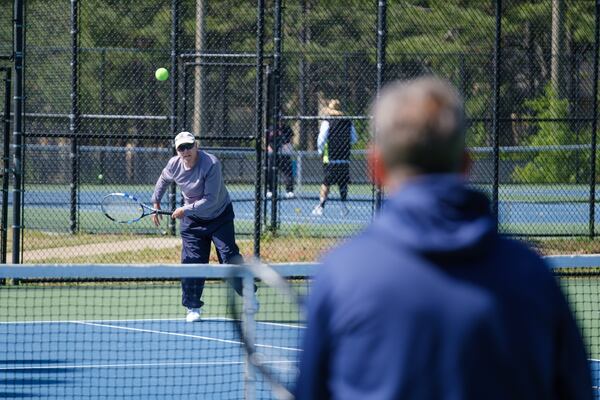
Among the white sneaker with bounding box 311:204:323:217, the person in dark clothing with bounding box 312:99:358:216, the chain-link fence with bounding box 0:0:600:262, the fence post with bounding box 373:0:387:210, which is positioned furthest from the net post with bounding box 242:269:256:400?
the white sneaker with bounding box 311:204:323:217

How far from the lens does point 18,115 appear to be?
1170cm

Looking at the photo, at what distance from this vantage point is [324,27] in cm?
1619

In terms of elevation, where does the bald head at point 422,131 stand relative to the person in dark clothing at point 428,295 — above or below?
above

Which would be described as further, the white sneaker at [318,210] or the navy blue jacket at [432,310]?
the white sneaker at [318,210]

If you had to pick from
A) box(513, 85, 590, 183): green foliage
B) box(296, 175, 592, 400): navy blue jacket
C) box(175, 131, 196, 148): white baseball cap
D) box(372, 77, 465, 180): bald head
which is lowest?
box(296, 175, 592, 400): navy blue jacket

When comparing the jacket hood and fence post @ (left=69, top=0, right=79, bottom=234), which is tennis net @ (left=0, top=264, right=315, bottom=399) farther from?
the jacket hood

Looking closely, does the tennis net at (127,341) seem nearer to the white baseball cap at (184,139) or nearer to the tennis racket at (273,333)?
the tennis racket at (273,333)

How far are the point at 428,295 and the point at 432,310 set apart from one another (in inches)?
1.1

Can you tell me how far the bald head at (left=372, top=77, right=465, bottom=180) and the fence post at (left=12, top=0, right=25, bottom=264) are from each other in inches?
380

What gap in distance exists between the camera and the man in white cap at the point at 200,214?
10.1 m

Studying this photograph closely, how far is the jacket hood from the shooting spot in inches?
88.0

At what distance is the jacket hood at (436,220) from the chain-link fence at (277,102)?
943 centimetres

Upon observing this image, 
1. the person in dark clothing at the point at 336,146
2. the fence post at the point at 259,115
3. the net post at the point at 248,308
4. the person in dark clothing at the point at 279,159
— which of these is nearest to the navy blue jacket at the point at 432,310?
the net post at the point at 248,308

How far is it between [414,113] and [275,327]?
783cm
